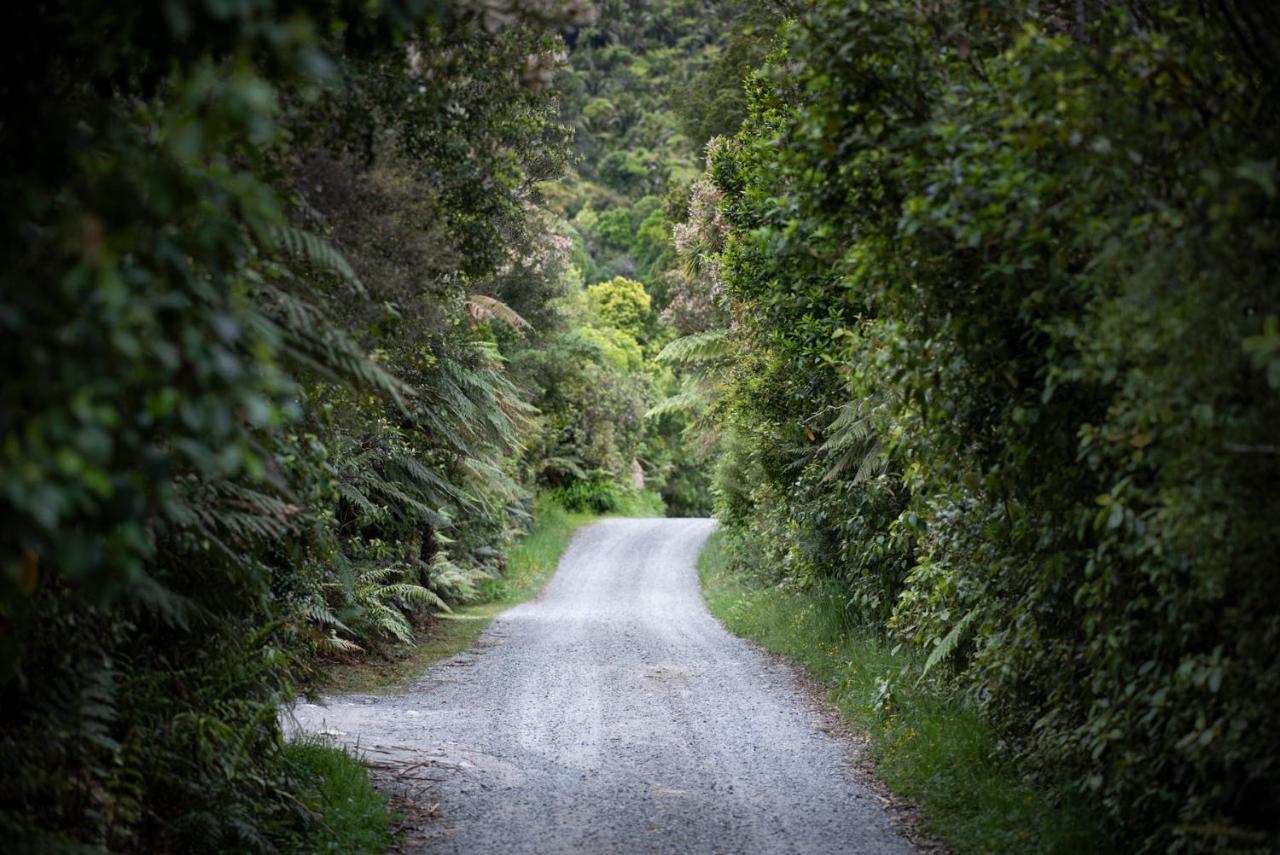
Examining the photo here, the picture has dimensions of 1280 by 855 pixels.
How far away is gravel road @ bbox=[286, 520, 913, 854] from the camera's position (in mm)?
6938

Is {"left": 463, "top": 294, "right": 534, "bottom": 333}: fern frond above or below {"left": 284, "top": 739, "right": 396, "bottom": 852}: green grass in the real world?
above

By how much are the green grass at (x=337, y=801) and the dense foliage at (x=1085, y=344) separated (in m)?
4.11

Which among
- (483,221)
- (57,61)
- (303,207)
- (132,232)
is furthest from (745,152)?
(132,232)

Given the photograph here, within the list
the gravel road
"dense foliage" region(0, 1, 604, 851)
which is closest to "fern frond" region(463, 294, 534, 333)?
the gravel road

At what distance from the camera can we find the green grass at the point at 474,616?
12914 mm

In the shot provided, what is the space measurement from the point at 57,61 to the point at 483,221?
11.3 feet

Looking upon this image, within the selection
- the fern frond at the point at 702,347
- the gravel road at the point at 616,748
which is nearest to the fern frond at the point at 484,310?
the fern frond at the point at 702,347

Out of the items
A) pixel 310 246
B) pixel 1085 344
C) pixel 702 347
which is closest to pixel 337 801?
Answer: pixel 310 246

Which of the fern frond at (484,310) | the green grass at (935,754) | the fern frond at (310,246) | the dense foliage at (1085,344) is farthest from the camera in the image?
the fern frond at (484,310)

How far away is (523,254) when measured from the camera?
31.4 ft

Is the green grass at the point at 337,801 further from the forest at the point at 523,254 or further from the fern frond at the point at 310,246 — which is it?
the fern frond at the point at 310,246

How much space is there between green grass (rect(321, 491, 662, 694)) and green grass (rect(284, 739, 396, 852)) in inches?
38.2

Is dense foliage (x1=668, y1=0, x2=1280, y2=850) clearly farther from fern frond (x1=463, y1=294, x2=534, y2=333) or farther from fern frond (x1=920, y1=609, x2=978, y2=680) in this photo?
fern frond (x1=463, y1=294, x2=534, y2=333)

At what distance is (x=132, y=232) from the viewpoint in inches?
114
